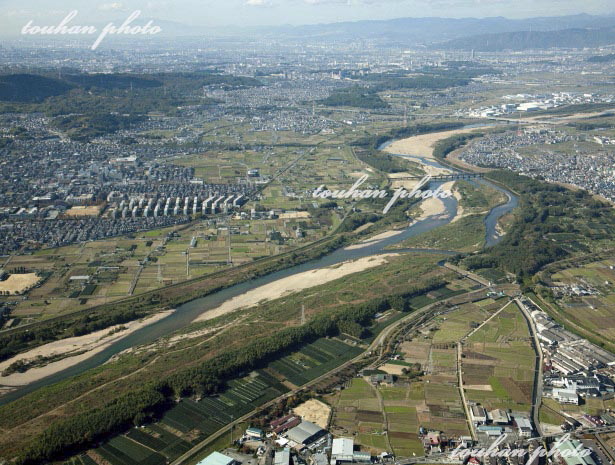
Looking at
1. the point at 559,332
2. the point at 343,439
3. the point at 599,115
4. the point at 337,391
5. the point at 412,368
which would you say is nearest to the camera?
the point at 343,439

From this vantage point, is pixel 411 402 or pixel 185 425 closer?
pixel 185 425

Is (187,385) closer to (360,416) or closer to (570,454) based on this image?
(360,416)

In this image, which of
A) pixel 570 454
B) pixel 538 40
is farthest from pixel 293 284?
pixel 538 40

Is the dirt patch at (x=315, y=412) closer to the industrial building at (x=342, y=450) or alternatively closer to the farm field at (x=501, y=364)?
the industrial building at (x=342, y=450)

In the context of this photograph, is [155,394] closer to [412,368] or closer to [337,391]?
[337,391]

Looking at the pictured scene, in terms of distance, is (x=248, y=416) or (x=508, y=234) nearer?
(x=248, y=416)

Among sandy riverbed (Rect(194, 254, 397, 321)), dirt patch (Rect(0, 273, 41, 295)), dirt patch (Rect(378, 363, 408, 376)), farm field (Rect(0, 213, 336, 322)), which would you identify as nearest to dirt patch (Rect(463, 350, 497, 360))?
dirt patch (Rect(378, 363, 408, 376))

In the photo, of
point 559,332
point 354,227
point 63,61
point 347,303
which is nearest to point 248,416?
point 347,303

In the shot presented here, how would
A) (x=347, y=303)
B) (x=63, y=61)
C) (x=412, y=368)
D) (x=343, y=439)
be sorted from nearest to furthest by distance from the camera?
(x=343, y=439) < (x=412, y=368) < (x=347, y=303) < (x=63, y=61)
